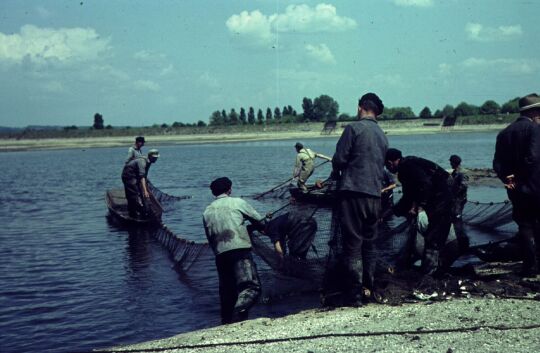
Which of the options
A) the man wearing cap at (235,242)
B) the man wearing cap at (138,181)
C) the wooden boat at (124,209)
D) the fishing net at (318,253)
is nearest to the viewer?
the man wearing cap at (235,242)

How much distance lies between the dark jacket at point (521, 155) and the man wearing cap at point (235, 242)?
2.73 meters

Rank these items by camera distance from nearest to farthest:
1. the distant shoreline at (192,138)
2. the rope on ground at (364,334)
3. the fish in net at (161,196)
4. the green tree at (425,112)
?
the rope on ground at (364,334) → the fish in net at (161,196) → the distant shoreline at (192,138) → the green tree at (425,112)

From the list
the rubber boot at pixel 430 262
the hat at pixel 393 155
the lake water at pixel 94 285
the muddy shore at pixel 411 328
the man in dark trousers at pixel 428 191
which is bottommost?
the lake water at pixel 94 285

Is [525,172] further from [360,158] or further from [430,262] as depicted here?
[360,158]

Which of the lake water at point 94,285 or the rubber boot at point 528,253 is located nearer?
the rubber boot at point 528,253

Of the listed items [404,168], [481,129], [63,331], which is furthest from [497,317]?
[481,129]

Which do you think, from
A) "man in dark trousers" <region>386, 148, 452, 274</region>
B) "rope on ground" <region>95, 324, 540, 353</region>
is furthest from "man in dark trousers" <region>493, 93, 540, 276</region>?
"rope on ground" <region>95, 324, 540, 353</region>

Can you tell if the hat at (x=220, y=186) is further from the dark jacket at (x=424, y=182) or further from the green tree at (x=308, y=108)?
the green tree at (x=308, y=108)

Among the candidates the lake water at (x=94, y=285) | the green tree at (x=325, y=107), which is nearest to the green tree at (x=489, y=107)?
the green tree at (x=325, y=107)

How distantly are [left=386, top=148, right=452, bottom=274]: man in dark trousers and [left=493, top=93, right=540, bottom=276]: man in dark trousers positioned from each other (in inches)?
25.8

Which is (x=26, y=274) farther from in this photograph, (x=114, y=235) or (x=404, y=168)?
(x=404, y=168)

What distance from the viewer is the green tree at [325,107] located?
114075mm

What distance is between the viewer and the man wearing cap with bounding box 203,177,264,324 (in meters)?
6.29

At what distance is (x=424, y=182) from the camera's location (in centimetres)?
641
